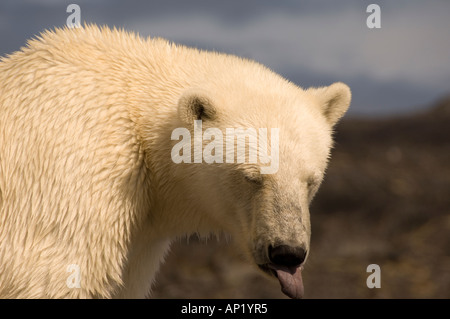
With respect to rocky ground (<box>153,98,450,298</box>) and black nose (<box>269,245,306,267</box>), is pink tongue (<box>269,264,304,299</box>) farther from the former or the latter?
rocky ground (<box>153,98,450,298</box>)

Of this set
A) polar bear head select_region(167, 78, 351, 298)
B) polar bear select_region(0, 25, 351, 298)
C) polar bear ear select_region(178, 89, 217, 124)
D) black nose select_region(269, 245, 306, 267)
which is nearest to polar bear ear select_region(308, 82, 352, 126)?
polar bear select_region(0, 25, 351, 298)

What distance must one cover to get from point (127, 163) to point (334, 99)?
1619 millimetres

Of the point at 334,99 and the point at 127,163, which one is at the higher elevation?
the point at 334,99

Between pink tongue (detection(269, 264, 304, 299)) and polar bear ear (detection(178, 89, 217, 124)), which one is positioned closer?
pink tongue (detection(269, 264, 304, 299))

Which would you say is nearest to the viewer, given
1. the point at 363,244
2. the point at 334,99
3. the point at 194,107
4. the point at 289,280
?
the point at 289,280

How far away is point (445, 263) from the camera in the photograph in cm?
1095

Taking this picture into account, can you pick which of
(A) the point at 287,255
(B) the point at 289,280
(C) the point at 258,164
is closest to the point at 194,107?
(C) the point at 258,164

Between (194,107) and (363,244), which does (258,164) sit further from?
(363,244)

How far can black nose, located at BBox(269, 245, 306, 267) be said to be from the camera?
4043mm

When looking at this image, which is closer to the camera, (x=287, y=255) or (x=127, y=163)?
(x=287, y=255)

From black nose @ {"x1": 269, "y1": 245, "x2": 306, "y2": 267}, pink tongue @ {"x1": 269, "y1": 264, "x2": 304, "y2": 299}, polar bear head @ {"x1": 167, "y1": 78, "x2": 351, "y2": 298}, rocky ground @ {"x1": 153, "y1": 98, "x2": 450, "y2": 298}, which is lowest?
pink tongue @ {"x1": 269, "y1": 264, "x2": 304, "y2": 299}

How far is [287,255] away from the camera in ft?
13.4
